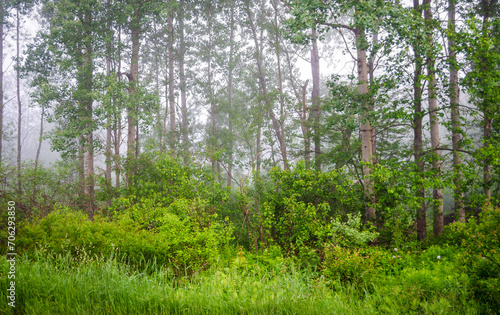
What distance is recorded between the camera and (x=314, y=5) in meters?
6.49

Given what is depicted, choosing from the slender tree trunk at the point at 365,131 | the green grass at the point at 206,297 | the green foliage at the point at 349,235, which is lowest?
the green grass at the point at 206,297

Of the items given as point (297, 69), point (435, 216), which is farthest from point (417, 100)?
point (297, 69)

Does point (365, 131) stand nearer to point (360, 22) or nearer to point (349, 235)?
point (360, 22)

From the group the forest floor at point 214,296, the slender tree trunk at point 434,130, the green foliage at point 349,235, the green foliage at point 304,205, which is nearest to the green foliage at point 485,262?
the forest floor at point 214,296

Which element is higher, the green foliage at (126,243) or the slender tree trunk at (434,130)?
the slender tree trunk at (434,130)

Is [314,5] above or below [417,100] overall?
above

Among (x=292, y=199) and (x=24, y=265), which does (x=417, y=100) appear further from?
(x=24, y=265)

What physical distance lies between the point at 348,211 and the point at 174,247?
4.29 meters

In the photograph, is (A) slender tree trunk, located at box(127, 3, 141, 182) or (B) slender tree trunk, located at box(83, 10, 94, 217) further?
(B) slender tree trunk, located at box(83, 10, 94, 217)

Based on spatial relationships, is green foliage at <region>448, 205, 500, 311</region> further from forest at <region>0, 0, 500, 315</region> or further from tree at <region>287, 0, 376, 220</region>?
tree at <region>287, 0, 376, 220</region>

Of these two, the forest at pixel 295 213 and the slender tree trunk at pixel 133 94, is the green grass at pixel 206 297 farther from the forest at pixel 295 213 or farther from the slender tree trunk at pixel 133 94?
the slender tree trunk at pixel 133 94

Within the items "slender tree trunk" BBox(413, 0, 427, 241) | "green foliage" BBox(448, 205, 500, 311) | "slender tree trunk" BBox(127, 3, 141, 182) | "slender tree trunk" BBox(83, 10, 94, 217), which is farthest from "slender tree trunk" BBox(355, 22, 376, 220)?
"slender tree trunk" BBox(83, 10, 94, 217)

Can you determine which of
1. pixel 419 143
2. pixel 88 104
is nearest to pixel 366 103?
pixel 419 143

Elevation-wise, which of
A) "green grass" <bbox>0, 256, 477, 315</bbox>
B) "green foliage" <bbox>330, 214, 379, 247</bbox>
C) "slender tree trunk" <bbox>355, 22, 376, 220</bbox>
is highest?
"slender tree trunk" <bbox>355, 22, 376, 220</bbox>
